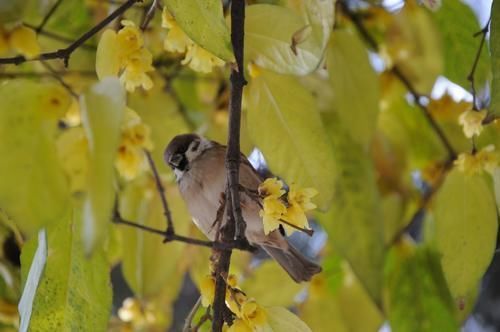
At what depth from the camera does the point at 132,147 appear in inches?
39.7

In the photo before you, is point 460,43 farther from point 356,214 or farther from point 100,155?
point 100,155

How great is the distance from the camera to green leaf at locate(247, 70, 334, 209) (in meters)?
0.90

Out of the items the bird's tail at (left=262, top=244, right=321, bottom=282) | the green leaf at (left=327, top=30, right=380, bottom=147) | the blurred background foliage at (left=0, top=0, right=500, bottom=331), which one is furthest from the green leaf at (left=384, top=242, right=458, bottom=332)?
the green leaf at (left=327, top=30, right=380, bottom=147)

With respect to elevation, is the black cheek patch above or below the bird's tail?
above

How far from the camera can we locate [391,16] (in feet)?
4.82

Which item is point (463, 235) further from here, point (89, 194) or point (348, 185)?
point (89, 194)

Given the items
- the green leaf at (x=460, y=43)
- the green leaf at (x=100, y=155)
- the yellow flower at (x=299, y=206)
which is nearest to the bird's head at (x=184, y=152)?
the green leaf at (x=460, y=43)

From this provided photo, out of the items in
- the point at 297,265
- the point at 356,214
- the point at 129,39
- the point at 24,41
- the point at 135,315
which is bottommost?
the point at 135,315

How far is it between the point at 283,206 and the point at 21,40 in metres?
0.41

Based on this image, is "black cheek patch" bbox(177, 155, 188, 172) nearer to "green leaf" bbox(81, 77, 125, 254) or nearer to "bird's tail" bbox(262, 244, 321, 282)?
"bird's tail" bbox(262, 244, 321, 282)

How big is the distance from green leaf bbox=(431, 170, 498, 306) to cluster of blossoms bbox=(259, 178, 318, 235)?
184 mm

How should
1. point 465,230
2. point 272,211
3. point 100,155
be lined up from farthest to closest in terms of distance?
1. point 465,230
2. point 272,211
3. point 100,155

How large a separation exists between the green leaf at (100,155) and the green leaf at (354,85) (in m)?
0.54

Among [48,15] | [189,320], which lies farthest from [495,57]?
[48,15]
